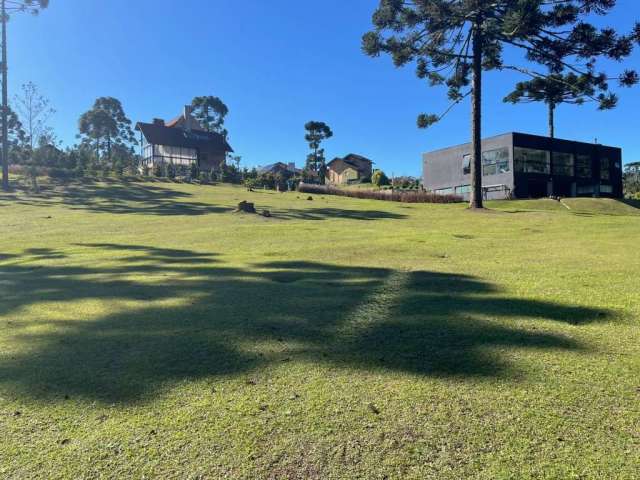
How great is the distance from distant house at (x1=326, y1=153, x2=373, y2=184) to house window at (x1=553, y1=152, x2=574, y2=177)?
34732mm

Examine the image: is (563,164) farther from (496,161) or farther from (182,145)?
(182,145)

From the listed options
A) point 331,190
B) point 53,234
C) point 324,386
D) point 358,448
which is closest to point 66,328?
point 324,386

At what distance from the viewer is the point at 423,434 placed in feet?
6.11

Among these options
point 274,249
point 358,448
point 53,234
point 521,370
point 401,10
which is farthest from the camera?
point 401,10

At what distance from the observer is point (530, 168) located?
3203 centimetres

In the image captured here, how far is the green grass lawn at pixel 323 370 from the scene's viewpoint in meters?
1.74

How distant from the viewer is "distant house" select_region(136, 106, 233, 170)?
147ft

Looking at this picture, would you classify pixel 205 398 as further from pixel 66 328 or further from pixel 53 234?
pixel 53 234

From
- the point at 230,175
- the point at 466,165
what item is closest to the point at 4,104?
the point at 230,175

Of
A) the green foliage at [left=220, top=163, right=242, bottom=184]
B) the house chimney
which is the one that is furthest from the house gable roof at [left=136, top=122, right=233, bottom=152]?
the green foliage at [left=220, top=163, right=242, bottom=184]

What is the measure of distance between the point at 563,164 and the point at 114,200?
31723 mm

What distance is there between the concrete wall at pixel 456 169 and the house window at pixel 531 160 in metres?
0.55

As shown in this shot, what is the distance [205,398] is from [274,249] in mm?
5157

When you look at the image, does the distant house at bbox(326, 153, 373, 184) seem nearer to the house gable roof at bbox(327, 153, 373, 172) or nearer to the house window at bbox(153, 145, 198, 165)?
the house gable roof at bbox(327, 153, 373, 172)
